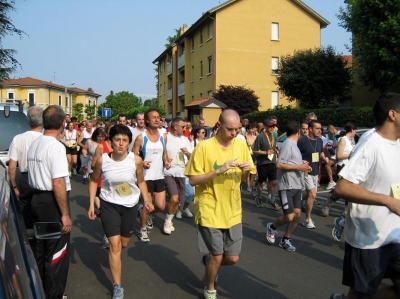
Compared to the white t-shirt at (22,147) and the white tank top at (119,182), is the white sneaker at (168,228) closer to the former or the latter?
the white tank top at (119,182)

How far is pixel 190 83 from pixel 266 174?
3749 cm

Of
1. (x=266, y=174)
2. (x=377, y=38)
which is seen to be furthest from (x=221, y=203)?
(x=377, y=38)

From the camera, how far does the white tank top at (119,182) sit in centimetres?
508

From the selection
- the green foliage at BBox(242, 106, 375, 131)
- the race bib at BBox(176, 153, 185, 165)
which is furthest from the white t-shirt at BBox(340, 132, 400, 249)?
the green foliage at BBox(242, 106, 375, 131)

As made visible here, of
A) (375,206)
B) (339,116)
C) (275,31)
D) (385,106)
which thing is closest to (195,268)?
(375,206)

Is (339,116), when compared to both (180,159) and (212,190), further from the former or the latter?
(212,190)

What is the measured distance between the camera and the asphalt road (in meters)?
5.01

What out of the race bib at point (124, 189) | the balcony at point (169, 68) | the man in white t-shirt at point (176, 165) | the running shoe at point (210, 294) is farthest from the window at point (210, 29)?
the running shoe at point (210, 294)

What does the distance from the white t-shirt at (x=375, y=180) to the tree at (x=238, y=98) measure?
30.6 m

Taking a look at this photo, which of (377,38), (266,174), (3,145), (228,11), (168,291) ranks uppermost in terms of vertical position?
(228,11)

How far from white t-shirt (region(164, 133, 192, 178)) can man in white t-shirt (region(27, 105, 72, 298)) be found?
3955 mm

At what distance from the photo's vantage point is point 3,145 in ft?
27.1

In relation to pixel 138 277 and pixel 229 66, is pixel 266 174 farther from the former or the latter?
pixel 229 66

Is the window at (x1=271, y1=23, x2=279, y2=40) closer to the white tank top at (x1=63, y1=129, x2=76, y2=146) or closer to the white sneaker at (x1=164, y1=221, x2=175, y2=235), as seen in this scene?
the white tank top at (x1=63, y1=129, x2=76, y2=146)
